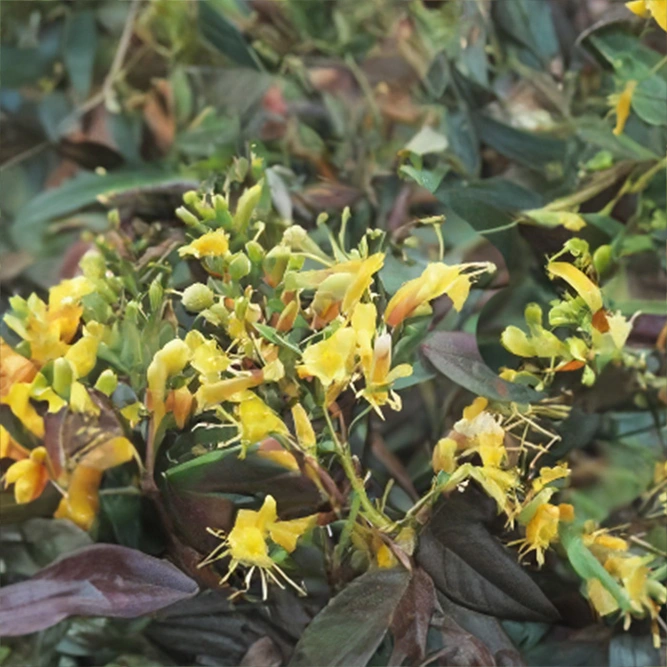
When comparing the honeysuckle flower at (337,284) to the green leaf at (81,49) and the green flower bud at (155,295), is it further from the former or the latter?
the green leaf at (81,49)

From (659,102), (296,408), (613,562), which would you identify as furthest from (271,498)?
(659,102)

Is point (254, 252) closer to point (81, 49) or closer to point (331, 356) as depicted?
point (331, 356)

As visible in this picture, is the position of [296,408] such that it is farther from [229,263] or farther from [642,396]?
[642,396]

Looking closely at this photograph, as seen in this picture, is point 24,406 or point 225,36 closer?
point 24,406

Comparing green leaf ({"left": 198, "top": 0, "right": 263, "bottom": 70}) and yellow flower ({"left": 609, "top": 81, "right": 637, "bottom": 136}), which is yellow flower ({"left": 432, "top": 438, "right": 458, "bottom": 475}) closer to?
yellow flower ({"left": 609, "top": 81, "right": 637, "bottom": 136})

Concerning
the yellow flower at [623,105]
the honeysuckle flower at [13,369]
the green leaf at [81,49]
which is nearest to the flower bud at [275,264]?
the honeysuckle flower at [13,369]

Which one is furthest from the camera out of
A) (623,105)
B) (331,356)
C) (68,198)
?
(68,198)

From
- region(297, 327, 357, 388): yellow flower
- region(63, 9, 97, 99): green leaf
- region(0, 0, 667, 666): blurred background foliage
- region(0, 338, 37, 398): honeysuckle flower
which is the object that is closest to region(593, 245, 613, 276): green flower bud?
→ region(0, 0, 667, 666): blurred background foliage

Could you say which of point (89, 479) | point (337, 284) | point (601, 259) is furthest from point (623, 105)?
point (89, 479)
